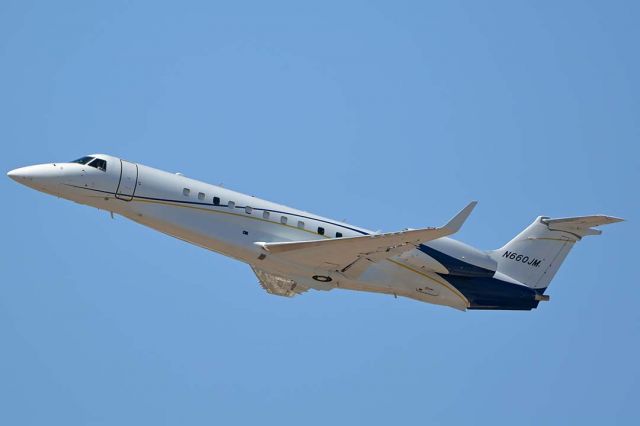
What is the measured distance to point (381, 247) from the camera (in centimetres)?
2417

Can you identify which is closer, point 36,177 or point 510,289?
point 36,177

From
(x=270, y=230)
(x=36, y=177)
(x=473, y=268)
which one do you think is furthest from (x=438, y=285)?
(x=36, y=177)

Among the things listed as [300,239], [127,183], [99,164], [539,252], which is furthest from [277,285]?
[539,252]

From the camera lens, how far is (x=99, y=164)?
24.4 metres

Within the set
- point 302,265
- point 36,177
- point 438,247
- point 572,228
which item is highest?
point 572,228

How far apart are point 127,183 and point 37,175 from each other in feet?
7.01

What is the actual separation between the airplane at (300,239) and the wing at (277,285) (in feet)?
0.78

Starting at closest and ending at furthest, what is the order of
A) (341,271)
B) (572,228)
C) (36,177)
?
1. (36,177)
2. (341,271)
3. (572,228)

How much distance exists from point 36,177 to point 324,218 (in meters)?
7.29

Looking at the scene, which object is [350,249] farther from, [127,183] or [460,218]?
[127,183]

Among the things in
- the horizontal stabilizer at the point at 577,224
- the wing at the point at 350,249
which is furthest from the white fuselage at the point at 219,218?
the horizontal stabilizer at the point at 577,224

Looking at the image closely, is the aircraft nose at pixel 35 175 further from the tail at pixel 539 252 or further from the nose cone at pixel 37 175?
the tail at pixel 539 252

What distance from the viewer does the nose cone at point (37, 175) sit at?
23.9 m

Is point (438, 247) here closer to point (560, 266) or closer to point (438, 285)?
point (438, 285)
